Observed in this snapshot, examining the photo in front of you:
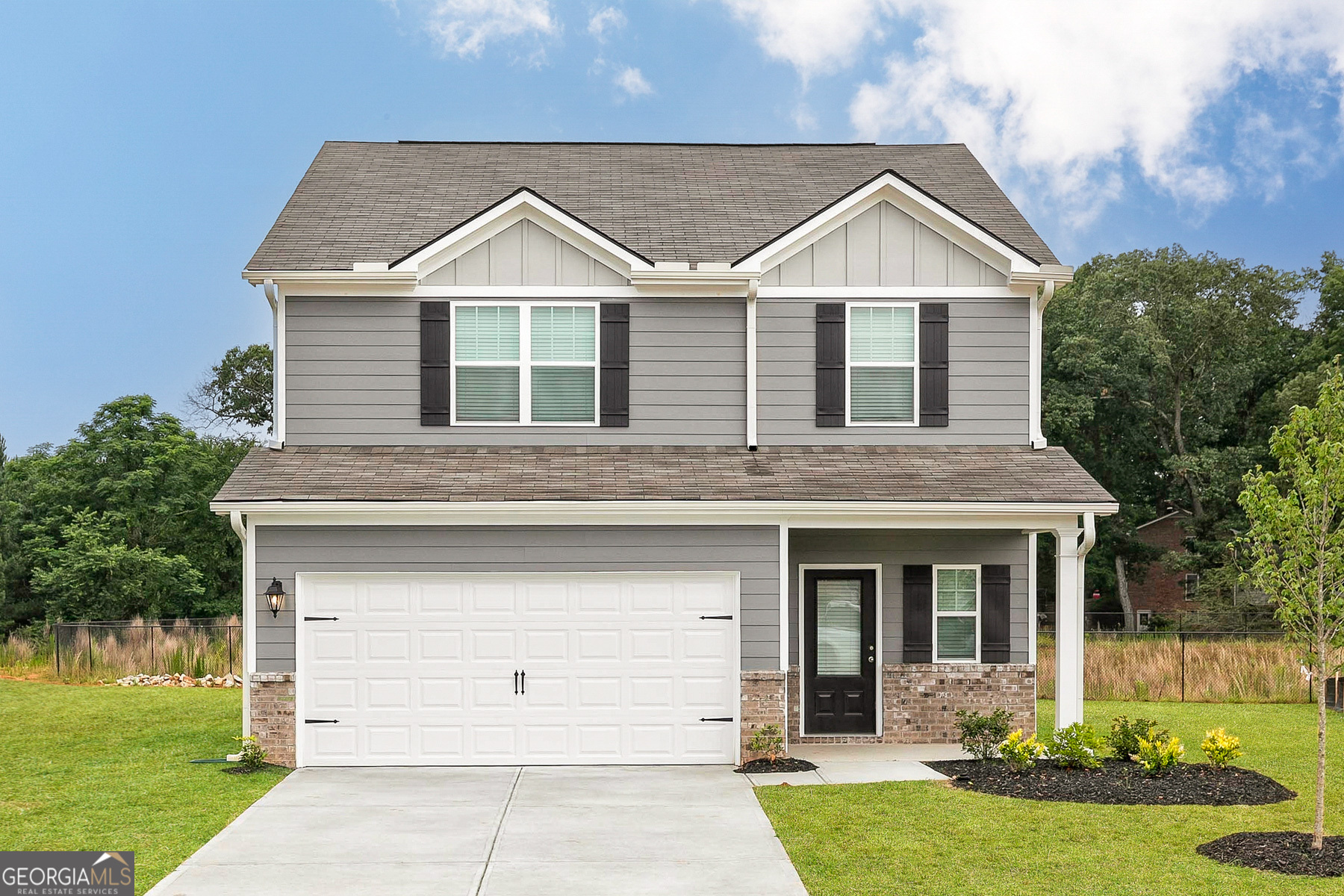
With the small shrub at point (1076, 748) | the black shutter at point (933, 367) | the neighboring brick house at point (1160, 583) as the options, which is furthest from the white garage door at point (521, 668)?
the neighboring brick house at point (1160, 583)

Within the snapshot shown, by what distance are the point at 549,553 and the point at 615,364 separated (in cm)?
268

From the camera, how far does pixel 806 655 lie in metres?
14.3

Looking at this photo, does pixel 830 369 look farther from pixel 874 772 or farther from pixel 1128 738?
pixel 1128 738

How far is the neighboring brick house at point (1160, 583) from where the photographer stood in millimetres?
41094

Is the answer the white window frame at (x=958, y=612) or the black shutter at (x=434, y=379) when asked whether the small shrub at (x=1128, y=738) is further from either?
the black shutter at (x=434, y=379)

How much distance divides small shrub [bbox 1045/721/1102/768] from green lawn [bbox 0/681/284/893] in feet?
25.3

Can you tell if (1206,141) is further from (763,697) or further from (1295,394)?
(763,697)

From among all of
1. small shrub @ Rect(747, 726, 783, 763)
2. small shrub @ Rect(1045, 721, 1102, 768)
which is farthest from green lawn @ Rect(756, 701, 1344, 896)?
small shrub @ Rect(1045, 721, 1102, 768)

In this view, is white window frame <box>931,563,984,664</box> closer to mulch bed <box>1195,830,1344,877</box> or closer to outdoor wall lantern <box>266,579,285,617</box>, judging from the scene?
mulch bed <box>1195,830,1344,877</box>

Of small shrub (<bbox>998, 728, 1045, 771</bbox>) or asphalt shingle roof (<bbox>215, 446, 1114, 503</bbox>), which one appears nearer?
small shrub (<bbox>998, 728, 1045, 771</bbox>)

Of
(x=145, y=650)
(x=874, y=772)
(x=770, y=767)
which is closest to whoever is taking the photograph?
(x=874, y=772)

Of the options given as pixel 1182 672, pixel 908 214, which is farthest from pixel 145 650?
pixel 1182 672

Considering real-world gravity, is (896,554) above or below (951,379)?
below

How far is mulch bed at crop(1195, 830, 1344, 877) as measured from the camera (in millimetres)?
8117
